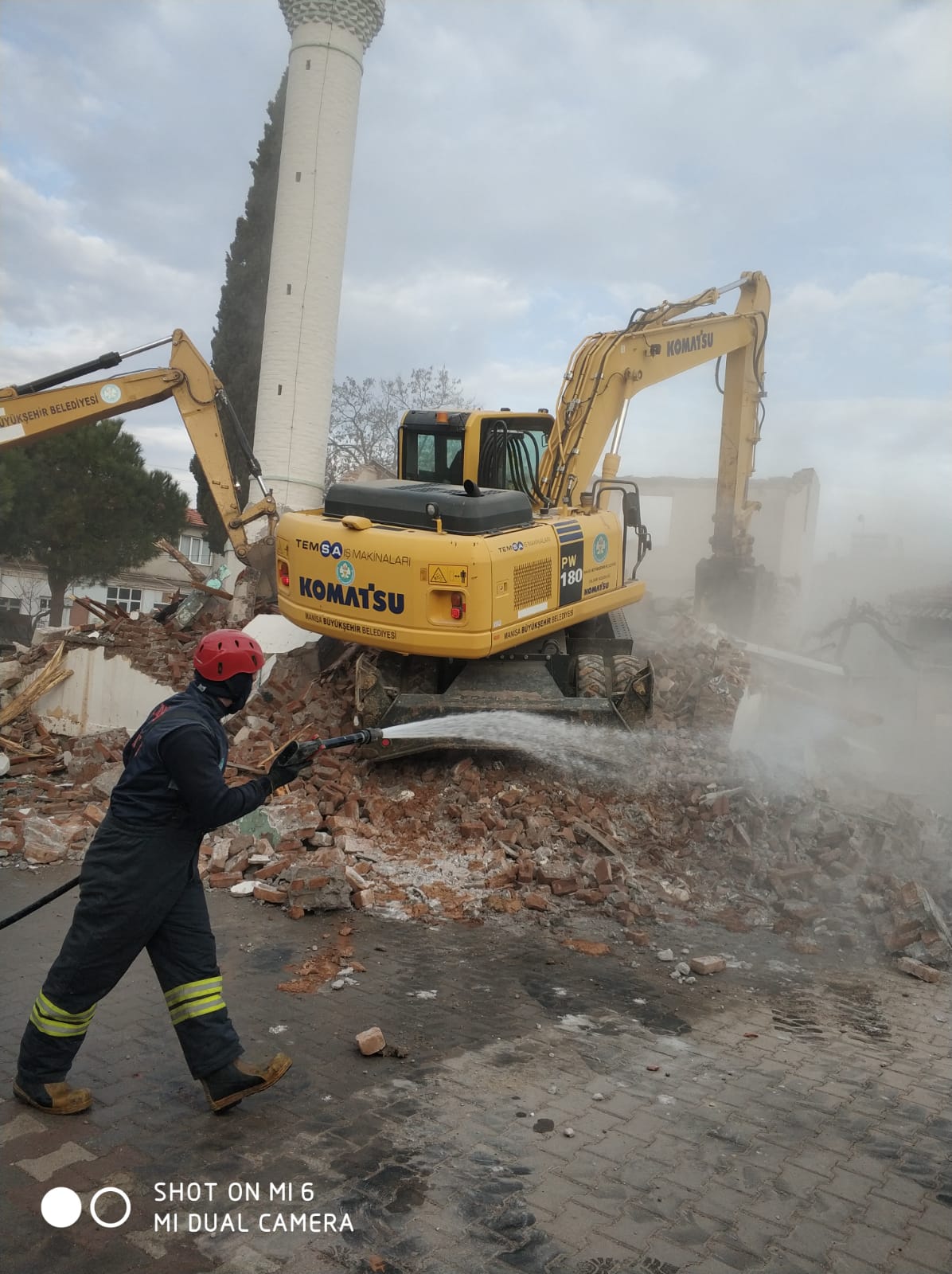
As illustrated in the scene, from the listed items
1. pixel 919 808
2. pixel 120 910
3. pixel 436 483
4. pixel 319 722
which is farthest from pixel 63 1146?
pixel 919 808

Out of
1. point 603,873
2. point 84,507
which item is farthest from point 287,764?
point 84,507

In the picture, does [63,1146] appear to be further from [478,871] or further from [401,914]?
[478,871]

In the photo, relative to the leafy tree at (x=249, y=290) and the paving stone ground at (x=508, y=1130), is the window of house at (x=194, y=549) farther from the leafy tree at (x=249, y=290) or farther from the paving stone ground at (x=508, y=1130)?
the paving stone ground at (x=508, y=1130)

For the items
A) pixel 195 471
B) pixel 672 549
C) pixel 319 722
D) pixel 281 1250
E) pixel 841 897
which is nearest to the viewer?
pixel 281 1250

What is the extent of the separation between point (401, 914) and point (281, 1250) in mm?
3354

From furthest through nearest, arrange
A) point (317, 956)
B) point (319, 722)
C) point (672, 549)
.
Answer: point (672, 549)
point (319, 722)
point (317, 956)

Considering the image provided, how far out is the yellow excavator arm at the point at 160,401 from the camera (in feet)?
37.8

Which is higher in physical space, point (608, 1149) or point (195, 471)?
point (195, 471)

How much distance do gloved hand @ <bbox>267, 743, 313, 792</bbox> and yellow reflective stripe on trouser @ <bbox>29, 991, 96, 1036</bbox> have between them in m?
1.05

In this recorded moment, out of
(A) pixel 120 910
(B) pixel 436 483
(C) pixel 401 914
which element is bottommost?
(C) pixel 401 914

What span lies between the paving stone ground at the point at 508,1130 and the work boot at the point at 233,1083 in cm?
8

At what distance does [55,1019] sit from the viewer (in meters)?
3.66

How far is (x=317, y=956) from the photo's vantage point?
18.2 feet

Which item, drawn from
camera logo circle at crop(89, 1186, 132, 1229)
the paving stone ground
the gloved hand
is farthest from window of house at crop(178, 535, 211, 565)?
camera logo circle at crop(89, 1186, 132, 1229)
